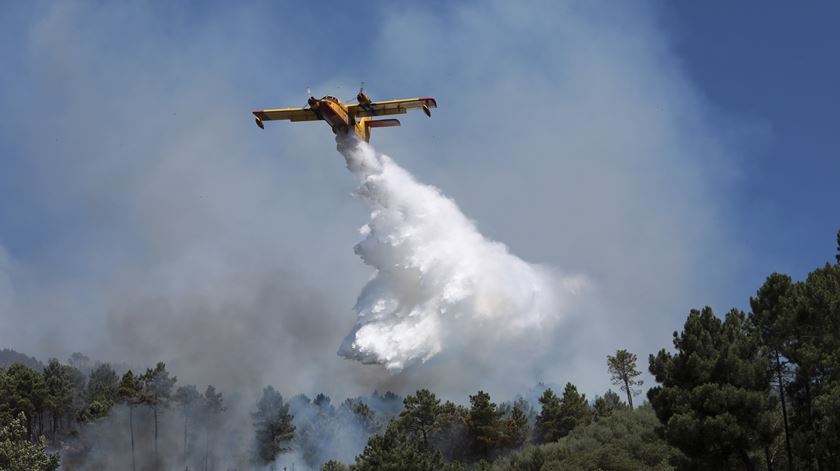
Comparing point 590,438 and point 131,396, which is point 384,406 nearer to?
point 131,396

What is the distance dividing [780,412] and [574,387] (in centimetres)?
3413

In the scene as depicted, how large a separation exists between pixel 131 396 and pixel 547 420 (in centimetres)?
4667

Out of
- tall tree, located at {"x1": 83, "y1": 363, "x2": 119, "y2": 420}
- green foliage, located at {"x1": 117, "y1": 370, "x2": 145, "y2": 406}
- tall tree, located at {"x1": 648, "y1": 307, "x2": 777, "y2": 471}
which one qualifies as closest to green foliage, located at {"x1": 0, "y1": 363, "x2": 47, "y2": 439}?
tall tree, located at {"x1": 83, "y1": 363, "x2": 119, "y2": 420}

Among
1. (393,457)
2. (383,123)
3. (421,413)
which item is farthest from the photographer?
(421,413)

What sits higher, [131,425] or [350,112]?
[350,112]

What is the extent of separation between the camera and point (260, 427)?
267 feet

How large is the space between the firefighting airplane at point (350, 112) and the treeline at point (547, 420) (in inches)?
929

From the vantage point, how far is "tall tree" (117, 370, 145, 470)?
274 ft

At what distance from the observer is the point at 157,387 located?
8756cm

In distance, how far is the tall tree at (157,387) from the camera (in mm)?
85831

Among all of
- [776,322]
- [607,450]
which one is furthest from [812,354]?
[607,450]

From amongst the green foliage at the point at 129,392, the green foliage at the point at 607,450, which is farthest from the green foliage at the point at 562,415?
the green foliage at the point at 129,392

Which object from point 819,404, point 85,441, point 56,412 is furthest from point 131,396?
point 819,404

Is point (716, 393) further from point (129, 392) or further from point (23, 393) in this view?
point (23, 393)
